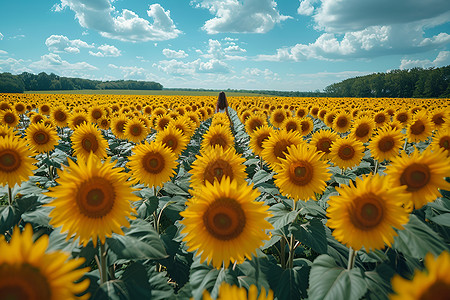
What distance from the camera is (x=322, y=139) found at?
4.85 meters

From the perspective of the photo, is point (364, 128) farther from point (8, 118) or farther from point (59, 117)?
point (8, 118)

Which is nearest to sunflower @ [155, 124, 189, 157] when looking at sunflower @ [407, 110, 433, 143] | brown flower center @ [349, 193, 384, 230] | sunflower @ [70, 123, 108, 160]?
sunflower @ [70, 123, 108, 160]

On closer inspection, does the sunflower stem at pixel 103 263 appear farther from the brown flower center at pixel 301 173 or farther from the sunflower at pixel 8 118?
the sunflower at pixel 8 118

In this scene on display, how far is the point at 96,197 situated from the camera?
6.39ft

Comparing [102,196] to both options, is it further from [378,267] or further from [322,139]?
[322,139]

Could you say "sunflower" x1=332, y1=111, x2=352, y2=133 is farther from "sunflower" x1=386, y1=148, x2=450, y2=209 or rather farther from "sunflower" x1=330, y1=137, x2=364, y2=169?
"sunflower" x1=386, y1=148, x2=450, y2=209

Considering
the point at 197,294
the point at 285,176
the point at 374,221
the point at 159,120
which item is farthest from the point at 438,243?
the point at 159,120

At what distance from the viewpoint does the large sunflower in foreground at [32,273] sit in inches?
38.9

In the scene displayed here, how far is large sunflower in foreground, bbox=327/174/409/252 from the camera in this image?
1.94 m

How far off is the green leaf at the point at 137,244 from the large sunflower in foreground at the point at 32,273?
3.01 feet

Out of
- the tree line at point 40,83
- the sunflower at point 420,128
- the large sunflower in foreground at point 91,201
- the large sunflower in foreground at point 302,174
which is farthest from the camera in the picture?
the tree line at point 40,83

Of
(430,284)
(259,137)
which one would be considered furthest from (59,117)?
(430,284)

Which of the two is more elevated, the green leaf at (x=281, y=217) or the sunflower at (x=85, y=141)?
the sunflower at (x=85, y=141)

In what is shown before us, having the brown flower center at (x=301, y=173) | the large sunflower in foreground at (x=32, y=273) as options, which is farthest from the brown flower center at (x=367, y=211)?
the large sunflower in foreground at (x=32, y=273)
